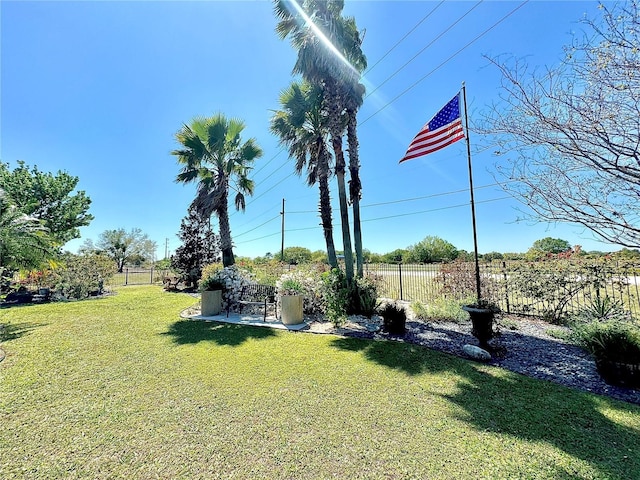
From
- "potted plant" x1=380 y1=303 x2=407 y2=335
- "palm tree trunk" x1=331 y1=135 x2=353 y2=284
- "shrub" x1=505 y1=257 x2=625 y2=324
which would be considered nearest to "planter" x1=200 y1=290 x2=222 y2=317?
"palm tree trunk" x1=331 y1=135 x2=353 y2=284

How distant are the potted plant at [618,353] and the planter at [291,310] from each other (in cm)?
583

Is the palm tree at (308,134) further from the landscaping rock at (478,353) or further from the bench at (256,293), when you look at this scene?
the landscaping rock at (478,353)

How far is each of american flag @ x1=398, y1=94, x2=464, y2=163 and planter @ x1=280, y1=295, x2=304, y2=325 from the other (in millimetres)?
4791

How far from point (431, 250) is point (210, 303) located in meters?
29.1

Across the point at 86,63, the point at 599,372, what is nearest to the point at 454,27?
the point at 599,372

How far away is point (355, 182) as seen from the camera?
27.4 feet

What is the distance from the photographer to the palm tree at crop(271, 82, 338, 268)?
9.12 m

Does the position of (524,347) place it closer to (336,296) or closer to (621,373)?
(621,373)

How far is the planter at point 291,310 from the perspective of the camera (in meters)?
7.36

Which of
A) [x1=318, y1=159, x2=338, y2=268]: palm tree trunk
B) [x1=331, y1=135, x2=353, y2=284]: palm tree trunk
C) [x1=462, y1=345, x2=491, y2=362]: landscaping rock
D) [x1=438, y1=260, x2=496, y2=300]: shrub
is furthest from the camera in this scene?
[x1=318, y1=159, x2=338, y2=268]: palm tree trunk

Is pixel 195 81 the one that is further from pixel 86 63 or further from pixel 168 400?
pixel 168 400

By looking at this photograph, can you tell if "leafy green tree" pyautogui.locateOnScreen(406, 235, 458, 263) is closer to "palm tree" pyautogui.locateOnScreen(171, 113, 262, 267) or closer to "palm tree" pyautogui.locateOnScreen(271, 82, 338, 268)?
"palm tree" pyautogui.locateOnScreen(271, 82, 338, 268)

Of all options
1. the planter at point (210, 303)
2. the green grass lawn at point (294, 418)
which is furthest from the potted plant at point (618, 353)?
the planter at point (210, 303)

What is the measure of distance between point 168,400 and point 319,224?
756cm
